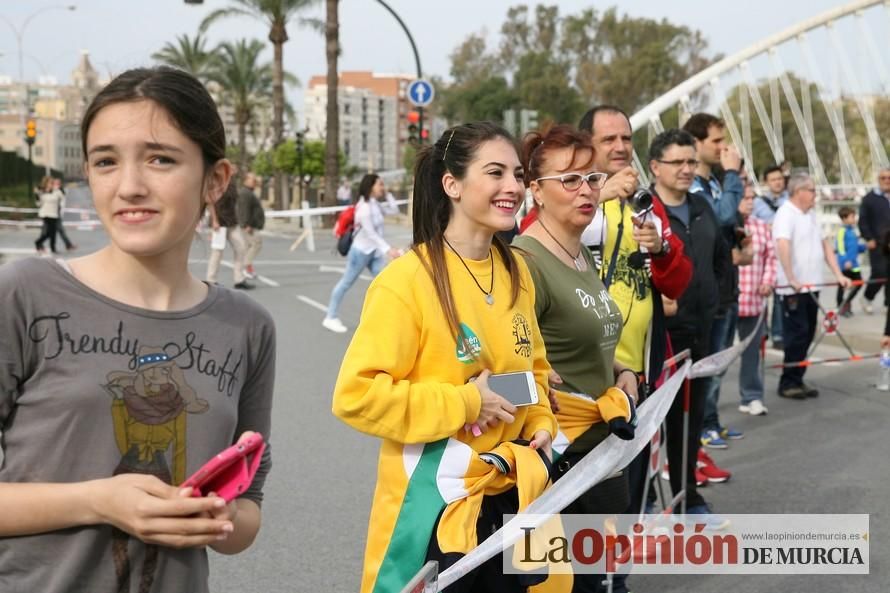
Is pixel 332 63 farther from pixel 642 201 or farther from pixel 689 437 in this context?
pixel 642 201

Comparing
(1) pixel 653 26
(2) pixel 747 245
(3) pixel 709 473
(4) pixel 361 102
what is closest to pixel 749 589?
(3) pixel 709 473

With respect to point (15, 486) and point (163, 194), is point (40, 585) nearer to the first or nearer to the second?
point (15, 486)

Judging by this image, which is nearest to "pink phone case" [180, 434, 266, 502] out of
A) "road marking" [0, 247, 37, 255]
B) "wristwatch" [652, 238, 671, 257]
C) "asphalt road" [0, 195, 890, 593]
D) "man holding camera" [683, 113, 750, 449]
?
"asphalt road" [0, 195, 890, 593]

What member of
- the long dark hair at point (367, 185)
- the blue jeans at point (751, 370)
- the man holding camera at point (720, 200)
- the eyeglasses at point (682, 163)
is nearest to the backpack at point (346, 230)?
the long dark hair at point (367, 185)

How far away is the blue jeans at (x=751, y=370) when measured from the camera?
28.3 feet

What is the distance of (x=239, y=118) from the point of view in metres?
66.1

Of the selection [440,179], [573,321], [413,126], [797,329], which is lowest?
[797,329]

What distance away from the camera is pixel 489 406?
298cm

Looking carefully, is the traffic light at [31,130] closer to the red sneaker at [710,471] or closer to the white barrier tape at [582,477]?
the red sneaker at [710,471]

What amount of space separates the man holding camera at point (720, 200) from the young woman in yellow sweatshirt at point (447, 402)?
4005mm

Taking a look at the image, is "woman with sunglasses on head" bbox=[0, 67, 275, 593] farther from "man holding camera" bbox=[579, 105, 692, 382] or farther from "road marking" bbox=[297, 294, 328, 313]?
"road marking" bbox=[297, 294, 328, 313]

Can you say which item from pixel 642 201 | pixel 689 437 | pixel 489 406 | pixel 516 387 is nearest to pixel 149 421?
pixel 489 406

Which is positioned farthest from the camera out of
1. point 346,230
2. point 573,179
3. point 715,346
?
point 346,230

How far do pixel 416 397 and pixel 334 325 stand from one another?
1030 centimetres
